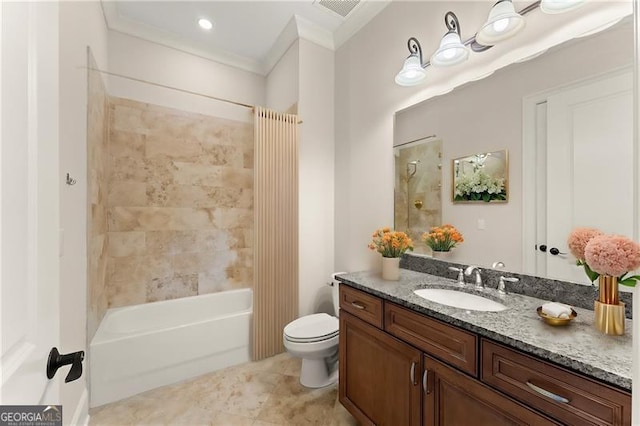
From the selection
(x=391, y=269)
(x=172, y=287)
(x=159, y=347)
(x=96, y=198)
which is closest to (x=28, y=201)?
(x=391, y=269)

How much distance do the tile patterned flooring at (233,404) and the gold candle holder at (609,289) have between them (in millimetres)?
1483

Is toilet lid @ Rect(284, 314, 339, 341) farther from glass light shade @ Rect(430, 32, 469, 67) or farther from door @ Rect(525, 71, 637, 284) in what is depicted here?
glass light shade @ Rect(430, 32, 469, 67)

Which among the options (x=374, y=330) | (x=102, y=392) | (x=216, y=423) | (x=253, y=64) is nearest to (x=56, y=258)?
(x=374, y=330)

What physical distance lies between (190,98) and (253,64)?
0.86 meters

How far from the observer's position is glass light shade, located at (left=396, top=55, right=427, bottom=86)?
1.74m

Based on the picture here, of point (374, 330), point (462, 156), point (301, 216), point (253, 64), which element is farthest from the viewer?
point (253, 64)

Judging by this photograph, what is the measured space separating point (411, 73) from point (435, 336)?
159 centimetres

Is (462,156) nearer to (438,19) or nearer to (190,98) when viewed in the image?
(438,19)

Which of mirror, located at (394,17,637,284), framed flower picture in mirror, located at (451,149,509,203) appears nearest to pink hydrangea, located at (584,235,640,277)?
mirror, located at (394,17,637,284)

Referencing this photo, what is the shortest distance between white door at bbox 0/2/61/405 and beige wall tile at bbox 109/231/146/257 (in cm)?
213

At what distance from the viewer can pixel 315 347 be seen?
6.12 ft

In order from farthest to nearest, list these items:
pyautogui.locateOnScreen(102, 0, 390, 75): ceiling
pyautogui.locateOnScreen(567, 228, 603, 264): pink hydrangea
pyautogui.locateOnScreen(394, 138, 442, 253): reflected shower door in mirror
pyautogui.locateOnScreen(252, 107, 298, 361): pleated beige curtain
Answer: pyautogui.locateOnScreen(252, 107, 298, 361): pleated beige curtain < pyautogui.locateOnScreen(102, 0, 390, 75): ceiling < pyautogui.locateOnScreen(394, 138, 442, 253): reflected shower door in mirror < pyautogui.locateOnScreen(567, 228, 603, 264): pink hydrangea

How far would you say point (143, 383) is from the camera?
1.94 meters

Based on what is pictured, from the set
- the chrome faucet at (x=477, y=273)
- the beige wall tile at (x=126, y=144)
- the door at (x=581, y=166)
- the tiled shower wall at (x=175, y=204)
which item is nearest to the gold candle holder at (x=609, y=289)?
the door at (x=581, y=166)
